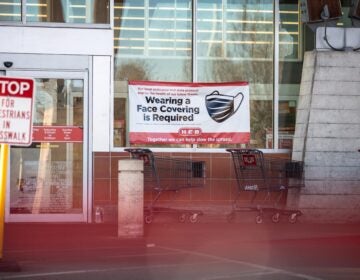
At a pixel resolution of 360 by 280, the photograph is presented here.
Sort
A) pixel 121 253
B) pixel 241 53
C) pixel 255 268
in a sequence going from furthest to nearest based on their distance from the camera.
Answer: pixel 241 53, pixel 121 253, pixel 255 268

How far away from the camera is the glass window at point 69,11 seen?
15.4m

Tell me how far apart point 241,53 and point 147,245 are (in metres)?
5.71

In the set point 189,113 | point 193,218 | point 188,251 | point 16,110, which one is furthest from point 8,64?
point 188,251

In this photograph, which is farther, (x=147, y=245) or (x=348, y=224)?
(x=348, y=224)

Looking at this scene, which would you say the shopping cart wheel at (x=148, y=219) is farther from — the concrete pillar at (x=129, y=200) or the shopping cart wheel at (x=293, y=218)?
the shopping cart wheel at (x=293, y=218)

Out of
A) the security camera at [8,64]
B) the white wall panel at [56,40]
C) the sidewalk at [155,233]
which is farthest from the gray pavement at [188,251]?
the white wall panel at [56,40]

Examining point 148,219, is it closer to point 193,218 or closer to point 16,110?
point 193,218

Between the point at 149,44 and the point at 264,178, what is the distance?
3.49 meters

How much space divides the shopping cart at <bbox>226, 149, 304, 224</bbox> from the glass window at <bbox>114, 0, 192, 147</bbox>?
6.78ft

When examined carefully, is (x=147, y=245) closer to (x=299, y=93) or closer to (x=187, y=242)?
(x=187, y=242)

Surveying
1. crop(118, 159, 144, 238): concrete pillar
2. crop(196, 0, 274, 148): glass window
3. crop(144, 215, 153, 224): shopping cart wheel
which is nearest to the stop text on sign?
crop(118, 159, 144, 238): concrete pillar

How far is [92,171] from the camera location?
50.4 ft

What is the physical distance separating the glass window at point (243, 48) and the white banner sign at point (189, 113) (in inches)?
9.8

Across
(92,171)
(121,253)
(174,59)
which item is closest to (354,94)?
(174,59)
